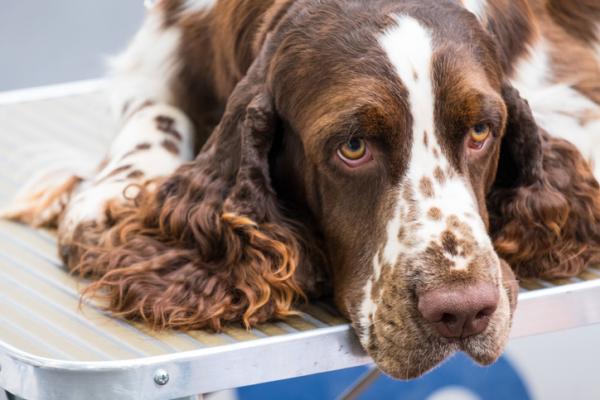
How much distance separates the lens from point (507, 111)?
110 inches

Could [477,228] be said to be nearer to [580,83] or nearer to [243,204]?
[243,204]

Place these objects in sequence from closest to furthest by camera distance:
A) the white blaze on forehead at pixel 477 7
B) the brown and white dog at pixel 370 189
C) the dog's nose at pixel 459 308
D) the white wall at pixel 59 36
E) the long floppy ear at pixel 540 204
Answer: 1. the dog's nose at pixel 459 308
2. the brown and white dog at pixel 370 189
3. the long floppy ear at pixel 540 204
4. the white blaze on forehead at pixel 477 7
5. the white wall at pixel 59 36

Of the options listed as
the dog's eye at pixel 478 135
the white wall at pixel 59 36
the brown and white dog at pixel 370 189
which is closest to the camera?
the brown and white dog at pixel 370 189

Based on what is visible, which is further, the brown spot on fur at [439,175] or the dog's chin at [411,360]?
the brown spot on fur at [439,175]

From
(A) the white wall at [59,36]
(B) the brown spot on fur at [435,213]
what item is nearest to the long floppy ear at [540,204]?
(B) the brown spot on fur at [435,213]

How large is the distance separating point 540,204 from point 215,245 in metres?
0.75

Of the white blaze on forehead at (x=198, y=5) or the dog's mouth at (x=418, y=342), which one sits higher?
the white blaze on forehead at (x=198, y=5)

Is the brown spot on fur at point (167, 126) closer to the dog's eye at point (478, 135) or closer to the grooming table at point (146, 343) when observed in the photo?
the grooming table at point (146, 343)

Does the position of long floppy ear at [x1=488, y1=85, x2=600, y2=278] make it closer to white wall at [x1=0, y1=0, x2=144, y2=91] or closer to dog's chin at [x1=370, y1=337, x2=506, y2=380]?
dog's chin at [x1=370, y1=337, x2=506, y2=380]

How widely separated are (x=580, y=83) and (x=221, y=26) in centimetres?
96

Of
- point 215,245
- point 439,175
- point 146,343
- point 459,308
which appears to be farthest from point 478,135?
point 146,343

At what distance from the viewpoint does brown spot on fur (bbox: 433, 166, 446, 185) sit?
2555 millimetres

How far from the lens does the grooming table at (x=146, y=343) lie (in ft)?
8.10

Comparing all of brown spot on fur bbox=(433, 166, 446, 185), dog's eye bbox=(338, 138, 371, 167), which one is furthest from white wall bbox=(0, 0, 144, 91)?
brown spot on fur bbox=(433, 166, 446, 185)
